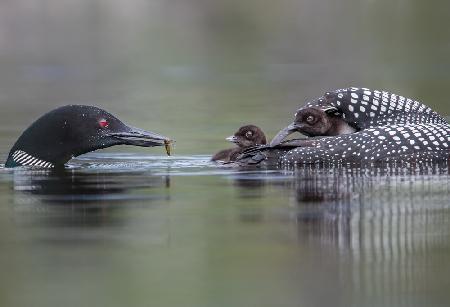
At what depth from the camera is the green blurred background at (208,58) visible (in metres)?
19.0

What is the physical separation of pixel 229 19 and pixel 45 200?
34.4 meters

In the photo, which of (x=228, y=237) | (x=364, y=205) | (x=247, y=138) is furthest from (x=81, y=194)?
(x=247, y=138)

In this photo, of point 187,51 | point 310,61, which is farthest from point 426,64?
point 187,51

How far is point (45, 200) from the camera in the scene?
9.52 metres

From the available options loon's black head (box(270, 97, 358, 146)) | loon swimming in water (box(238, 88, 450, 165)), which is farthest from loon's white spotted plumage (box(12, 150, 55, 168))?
loon's black head (box(270, 97, 358, 146))

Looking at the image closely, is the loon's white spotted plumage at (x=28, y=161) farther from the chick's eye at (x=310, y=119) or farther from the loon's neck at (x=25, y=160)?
the chick's eye at (x=310, y=119)

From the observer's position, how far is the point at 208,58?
107ft

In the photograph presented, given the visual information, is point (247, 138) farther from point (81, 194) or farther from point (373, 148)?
point (81, 194)

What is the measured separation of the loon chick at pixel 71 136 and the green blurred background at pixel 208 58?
1982mm

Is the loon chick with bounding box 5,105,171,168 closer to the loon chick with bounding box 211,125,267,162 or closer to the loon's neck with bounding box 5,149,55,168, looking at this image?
the loon's neck with bounding box 5,149,55,168

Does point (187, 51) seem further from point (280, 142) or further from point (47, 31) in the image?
point (280, 142)

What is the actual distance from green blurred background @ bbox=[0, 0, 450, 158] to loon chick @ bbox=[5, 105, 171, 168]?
1982 millimetres

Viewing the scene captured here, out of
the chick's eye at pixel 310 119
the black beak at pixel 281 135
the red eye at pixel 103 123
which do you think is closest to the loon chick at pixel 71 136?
the red eye at pixel 103 123

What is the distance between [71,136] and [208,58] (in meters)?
21.6
